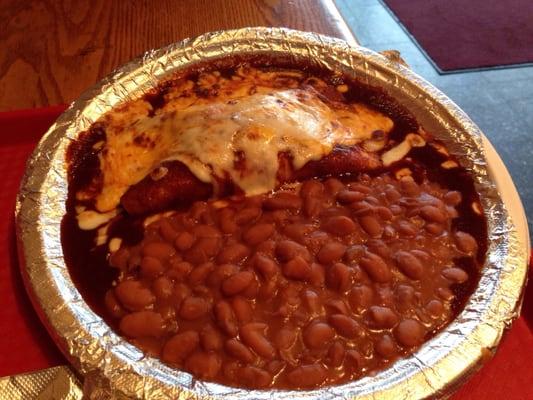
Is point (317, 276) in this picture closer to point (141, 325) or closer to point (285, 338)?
point (285, 338)

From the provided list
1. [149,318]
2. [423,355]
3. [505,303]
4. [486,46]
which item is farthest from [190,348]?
[486,46]

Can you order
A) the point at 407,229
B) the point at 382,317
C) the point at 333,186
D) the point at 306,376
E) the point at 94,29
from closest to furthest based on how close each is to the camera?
the point at 306,376
the point at 382,317
the point at 407,229
the point at 333,186
the point at 94,29

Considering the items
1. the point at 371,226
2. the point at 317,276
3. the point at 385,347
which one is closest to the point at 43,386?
the point at 317,276

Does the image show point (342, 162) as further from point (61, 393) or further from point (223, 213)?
point (61, 393)

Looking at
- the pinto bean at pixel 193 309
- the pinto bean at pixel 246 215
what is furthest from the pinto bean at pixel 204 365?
the pinto bean at pixel 246 215

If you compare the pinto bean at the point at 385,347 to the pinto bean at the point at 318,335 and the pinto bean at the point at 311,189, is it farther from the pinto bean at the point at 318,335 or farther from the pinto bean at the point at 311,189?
the pinto bean at the point at 311,189

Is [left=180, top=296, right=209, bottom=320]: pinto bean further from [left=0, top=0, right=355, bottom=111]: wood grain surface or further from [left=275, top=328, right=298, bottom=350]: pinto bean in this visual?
[left=0, top=0, right=355, bottom=111]: wood grain surface
